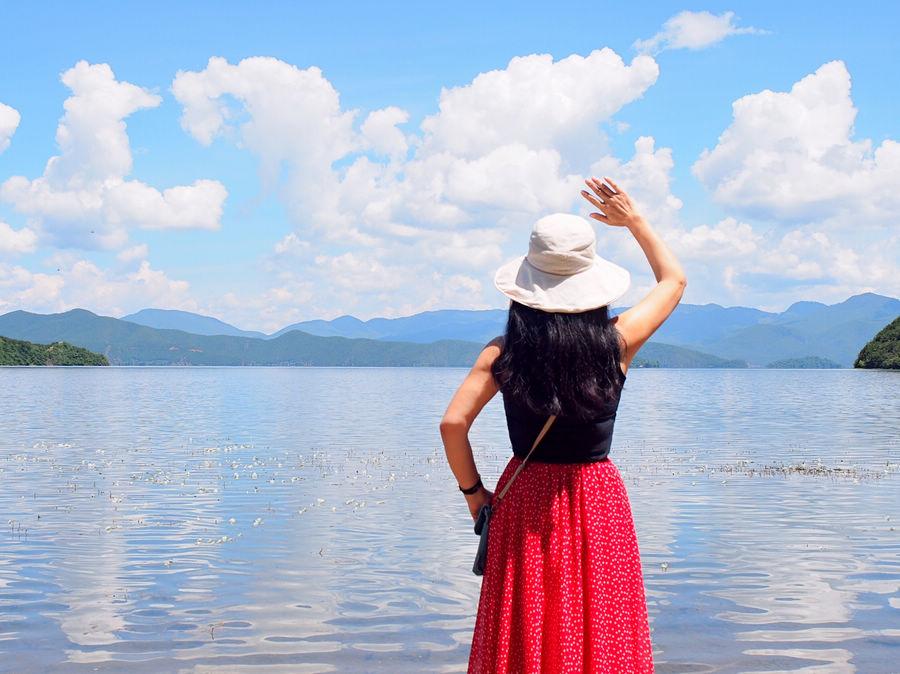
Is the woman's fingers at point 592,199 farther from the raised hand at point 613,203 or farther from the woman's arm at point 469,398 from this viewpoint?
the woman's arm at point 469,398

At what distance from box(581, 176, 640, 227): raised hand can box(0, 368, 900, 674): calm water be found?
548 cm

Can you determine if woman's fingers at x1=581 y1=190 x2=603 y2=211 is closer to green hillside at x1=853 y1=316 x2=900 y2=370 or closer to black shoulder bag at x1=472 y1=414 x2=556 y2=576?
black shoulder bag at x1=472 y1=414 x2=556 y2=576

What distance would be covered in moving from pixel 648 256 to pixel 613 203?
1.13ft

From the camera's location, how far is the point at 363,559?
14016 millimetres

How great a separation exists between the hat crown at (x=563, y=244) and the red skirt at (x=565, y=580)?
97 cm


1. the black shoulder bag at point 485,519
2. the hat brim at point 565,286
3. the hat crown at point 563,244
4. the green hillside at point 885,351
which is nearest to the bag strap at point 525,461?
the black shoulder bag at point 485,519

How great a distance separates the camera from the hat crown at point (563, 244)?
474cm

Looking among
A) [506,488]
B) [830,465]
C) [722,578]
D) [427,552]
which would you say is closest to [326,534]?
[427,552]

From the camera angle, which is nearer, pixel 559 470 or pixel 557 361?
pixel 557 361

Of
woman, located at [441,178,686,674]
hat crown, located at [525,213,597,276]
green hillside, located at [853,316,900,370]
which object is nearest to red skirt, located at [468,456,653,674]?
woman, located at [441,178,686,674]

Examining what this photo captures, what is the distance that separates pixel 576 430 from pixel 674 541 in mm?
11102

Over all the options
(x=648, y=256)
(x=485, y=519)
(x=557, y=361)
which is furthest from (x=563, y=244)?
(x=485, y=519)

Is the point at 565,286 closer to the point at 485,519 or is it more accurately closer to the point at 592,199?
the point at 592,199

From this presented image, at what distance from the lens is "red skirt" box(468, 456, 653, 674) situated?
4.82m
